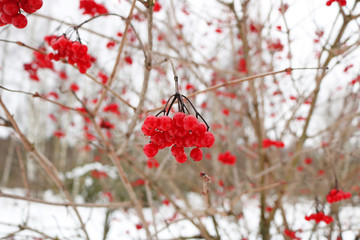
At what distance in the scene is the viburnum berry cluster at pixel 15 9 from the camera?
3.19ft

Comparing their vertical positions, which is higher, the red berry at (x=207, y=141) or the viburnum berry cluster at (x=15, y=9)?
the viburnum berry cluster at (x=15, y=9)

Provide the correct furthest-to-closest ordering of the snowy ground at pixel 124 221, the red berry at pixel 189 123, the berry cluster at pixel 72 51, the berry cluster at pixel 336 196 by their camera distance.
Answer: the snowy ground at pixel 124 221 → the berry cluster at pixel 336 196 → the berry cluster at pixel 72 51 → the red berry at pixel 189 123

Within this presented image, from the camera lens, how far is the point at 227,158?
3127 millimetres

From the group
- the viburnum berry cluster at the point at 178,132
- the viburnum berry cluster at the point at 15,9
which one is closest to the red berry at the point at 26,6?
the viburnum berry cluster at the point at 15,9

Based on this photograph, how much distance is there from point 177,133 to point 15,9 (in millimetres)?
760

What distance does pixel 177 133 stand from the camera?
1.00m

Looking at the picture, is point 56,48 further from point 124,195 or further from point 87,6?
point 124,195

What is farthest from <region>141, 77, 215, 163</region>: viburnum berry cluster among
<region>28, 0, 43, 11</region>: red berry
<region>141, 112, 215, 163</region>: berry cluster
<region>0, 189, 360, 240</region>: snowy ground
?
<region>0, 189, 360, 240</region>: snowy ground

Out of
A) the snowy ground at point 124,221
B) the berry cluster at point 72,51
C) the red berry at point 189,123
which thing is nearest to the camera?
the red berry at point 189,123

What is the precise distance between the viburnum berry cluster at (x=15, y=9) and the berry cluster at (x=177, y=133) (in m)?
0.60

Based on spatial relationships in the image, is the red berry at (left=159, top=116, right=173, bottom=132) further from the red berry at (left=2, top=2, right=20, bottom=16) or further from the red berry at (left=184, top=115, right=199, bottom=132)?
the red berry at (left=2, top=2, right=20, bottom=16)

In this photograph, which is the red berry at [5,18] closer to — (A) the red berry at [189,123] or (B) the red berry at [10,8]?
(B) the red berry at [10,8]

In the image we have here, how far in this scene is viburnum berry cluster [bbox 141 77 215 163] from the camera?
960mm

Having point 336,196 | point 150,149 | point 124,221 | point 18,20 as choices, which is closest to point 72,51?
point 18,20
